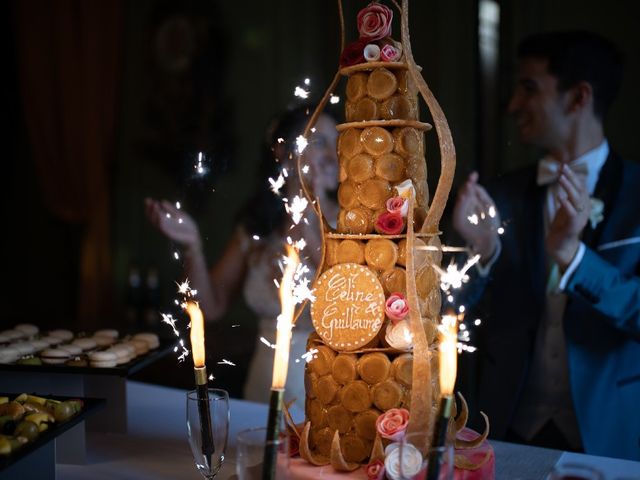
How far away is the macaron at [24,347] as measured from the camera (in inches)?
97.9

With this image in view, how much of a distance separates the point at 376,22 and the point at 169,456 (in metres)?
1.36

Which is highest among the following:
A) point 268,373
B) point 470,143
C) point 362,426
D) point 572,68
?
point 572,68

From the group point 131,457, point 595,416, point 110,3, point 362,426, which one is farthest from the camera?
point 110,3

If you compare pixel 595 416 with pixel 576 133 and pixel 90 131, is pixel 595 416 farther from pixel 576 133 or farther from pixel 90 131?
pixel 90 131

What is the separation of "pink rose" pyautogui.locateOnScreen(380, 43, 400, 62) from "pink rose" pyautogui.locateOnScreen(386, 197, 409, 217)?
0.34 meters

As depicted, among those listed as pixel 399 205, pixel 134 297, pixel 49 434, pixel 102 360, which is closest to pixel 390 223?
pixel 399 205

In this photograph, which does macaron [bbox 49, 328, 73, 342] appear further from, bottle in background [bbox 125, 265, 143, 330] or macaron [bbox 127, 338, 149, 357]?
bottle in background [bbox 125, 265, 143, 330]

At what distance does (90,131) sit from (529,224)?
12.1 feet

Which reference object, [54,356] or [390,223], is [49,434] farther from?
[390,223]

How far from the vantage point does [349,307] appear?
1787 millimetres

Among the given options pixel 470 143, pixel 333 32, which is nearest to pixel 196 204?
pixel 333 32

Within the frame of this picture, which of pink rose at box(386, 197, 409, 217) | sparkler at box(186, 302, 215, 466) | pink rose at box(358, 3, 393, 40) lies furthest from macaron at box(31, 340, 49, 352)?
pink rose at box(358, 3, 393, 40)

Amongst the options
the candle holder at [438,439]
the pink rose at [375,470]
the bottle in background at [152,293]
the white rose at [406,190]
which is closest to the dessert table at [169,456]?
the pink rose at [375,470]

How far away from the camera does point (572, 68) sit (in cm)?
298
